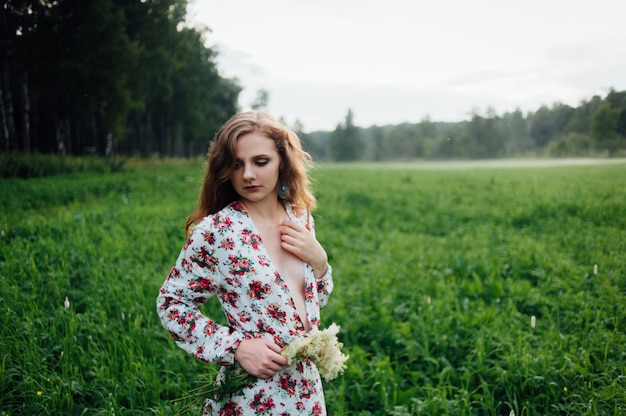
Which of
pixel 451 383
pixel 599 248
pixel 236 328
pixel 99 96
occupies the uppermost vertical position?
pixel 99 96

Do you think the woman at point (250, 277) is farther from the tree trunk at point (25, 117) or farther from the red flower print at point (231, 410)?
the tree trunk at point (25, 117)

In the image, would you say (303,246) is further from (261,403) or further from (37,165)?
(37,165)

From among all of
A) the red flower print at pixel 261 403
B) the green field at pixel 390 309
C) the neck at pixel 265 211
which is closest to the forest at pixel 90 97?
the green field at pixel 390 309

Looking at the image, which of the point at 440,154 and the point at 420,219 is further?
the point at 440,154

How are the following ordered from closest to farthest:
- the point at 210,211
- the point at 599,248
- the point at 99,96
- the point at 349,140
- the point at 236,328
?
1. the point at 236,328
2. the point at 210,211
3. the point at 599,248
4. the point at 99,96
5. the point at 349,140

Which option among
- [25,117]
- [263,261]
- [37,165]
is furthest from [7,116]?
[263,261]

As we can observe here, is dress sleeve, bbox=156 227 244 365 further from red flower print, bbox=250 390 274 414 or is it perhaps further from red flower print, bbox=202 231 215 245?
red flower print, bbox=250 390 274 414

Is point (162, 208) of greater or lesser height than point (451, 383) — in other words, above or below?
above

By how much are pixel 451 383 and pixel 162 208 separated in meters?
6.08

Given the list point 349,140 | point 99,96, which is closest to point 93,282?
point 99,96

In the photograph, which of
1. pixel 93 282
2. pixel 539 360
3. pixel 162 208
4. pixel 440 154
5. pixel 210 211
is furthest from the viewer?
pixel 440 154

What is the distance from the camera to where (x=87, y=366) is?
9.46ft

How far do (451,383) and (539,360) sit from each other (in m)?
0.66

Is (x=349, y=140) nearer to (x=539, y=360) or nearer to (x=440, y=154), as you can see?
(x=440, y=154)
